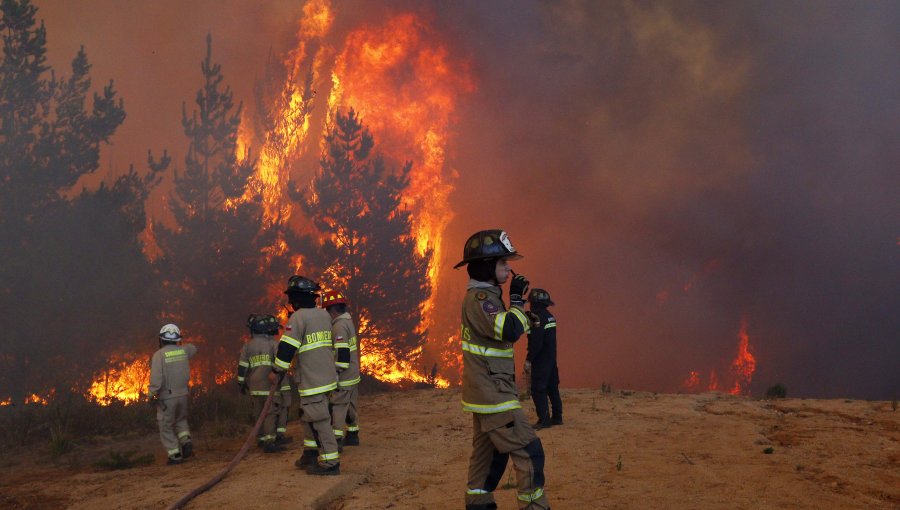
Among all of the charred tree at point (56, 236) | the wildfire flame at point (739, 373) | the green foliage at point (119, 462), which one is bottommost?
the wildfire flame at point (739, 373)

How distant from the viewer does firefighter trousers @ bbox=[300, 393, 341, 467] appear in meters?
7.83

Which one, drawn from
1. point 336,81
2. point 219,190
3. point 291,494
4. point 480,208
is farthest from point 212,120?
point 480,208

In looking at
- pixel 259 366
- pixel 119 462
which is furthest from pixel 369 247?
pixel 119 462

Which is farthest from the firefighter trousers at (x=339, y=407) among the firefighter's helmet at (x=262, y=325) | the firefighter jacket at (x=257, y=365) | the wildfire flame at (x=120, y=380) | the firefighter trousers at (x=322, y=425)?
the wildfire flame at (x=120, y=380)

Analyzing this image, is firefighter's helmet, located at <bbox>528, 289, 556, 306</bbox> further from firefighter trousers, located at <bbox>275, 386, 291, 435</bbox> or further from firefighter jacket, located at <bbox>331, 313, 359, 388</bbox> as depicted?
firefighter trousers, located at <bbox>275, 386, 291, 435</bbox>

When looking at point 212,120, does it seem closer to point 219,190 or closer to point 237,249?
point 219,190

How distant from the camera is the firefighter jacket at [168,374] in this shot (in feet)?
32.5

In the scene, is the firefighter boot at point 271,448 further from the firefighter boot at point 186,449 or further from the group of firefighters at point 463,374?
the firefighter boot at point 186,449

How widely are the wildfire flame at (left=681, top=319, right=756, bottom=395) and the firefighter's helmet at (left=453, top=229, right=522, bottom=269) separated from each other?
45.7 m

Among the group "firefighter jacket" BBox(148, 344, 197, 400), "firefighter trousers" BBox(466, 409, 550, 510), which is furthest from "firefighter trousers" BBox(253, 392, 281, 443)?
"firefighter trousers" BBox(466, 409, 550, 510)

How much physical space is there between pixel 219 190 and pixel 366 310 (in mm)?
7915

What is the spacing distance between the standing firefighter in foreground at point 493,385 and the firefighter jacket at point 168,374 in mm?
6612

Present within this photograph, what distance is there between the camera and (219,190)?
25.6 m

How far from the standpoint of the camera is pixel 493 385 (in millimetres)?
5102
